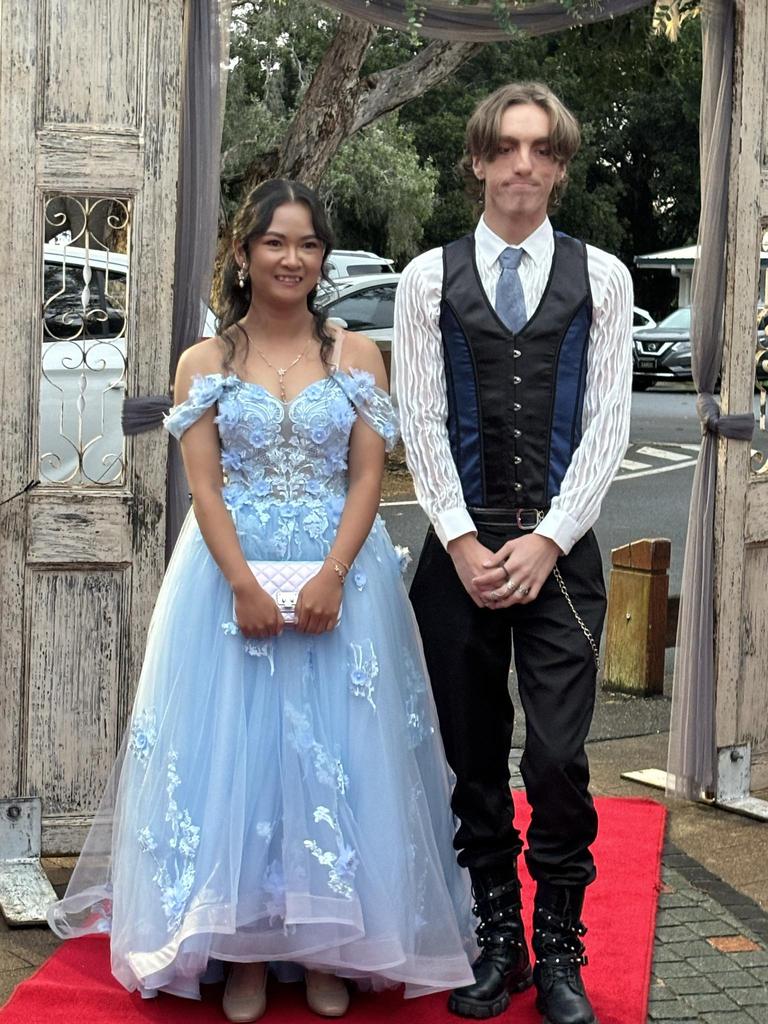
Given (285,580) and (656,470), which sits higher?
(285,580)

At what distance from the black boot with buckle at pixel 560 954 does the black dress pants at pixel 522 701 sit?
5 centimetres

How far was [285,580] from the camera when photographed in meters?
3.93

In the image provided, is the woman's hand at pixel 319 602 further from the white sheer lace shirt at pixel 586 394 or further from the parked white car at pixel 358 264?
the parked white car at pixel 358 264

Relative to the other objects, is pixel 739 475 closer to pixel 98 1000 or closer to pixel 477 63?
pixel 98 1000

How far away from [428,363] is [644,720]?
3.78 m

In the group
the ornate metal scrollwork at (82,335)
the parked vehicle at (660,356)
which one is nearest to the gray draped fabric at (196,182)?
the ornate metal scrollwork at (82,335)

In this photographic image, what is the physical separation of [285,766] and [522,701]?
Result: 596 mm

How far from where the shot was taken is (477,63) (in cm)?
3562

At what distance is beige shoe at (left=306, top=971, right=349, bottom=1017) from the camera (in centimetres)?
390

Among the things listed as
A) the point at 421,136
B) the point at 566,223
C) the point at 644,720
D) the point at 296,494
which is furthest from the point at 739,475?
the point at 566,223

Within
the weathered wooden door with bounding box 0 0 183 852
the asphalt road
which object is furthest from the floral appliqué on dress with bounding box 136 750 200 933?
the asphalt road

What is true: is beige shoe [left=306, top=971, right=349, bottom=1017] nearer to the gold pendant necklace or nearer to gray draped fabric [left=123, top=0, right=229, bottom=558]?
the gold pendant necklace

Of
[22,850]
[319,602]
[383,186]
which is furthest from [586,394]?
Result: [383,186]

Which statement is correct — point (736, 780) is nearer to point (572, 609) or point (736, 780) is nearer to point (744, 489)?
point (744, 489)
